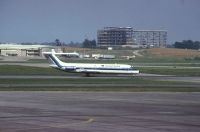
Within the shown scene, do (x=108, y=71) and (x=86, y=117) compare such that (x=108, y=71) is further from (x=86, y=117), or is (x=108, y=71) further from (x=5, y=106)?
(x=86, y=117)

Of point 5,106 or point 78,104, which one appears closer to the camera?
point 5,106

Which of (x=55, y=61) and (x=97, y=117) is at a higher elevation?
(x=97, y=117)

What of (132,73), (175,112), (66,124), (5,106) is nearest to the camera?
(66,124)

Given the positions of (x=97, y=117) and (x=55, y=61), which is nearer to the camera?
(x=97, y=117)

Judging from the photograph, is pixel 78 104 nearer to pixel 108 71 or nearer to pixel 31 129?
pixel 31 129

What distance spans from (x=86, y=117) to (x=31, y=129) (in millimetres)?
5822

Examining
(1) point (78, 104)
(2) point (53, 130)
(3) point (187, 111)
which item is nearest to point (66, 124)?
(2) point (53, 130)

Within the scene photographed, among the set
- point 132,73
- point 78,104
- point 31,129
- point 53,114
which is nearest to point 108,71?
point 132,73

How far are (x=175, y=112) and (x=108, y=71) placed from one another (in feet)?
236

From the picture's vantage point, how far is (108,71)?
104 metres

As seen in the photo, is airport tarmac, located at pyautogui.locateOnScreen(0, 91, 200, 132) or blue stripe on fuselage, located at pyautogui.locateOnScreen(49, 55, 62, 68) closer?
airport tarmac, located at pyautogui.locateOnScreen(0, 91, 200, 132)

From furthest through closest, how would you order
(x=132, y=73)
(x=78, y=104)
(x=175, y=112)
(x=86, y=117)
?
1. (x=132, y=73)
2. (x=78, y=104)
3. (x=175, y=112)
4. (x=86, y=117)

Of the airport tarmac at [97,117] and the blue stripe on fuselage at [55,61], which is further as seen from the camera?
the blue stripe on fuselage at [55,61]

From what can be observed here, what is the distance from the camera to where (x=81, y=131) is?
73.2 feet
